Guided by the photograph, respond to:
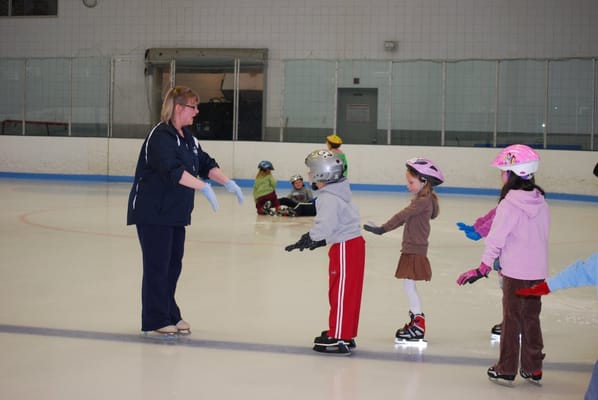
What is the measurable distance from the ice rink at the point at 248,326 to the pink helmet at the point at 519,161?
970 millimetres

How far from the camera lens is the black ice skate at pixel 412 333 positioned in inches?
184

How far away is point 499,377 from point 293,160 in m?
14.9

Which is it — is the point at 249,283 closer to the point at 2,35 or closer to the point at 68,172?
the point at 68,172

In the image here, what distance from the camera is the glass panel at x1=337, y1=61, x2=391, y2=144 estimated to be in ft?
61.3

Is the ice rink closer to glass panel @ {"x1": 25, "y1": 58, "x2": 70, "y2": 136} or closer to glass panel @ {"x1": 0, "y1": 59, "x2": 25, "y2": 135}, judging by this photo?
glass panel @ {"x1": 25, "y1": 58, "x2": 70, "y2": 136}

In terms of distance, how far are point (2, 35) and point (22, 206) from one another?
11.2m

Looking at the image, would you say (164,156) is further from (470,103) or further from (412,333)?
(470,103)

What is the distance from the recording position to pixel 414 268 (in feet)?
15.7

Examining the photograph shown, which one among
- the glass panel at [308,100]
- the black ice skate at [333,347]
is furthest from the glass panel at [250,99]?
the black ice skate at [333,347]

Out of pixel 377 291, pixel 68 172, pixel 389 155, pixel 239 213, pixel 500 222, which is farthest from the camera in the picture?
pixel 68 172

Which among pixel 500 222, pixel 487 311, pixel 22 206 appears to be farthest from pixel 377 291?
pixel 22 206

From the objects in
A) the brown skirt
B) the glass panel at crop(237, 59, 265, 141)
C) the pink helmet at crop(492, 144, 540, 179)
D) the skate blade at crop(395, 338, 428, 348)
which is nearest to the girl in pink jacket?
the pink helmet at crop(492, 144, 540, 179)

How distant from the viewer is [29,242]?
27.5 feet

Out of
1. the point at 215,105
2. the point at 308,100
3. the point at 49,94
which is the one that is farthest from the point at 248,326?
the point at 49,94
